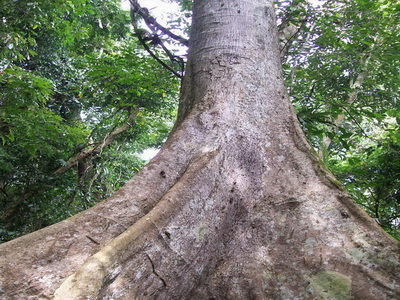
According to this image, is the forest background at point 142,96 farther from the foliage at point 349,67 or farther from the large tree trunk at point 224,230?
the large tree trunk at point 224,230

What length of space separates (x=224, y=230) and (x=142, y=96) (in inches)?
152

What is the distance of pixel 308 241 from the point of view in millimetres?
1295

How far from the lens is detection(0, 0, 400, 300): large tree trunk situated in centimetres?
108

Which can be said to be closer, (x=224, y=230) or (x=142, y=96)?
(x=224, y=230)

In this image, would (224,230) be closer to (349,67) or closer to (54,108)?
(349,67)

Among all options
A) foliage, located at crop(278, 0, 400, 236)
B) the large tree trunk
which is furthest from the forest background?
the large tree trunk

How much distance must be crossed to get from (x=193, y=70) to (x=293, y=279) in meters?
1.40

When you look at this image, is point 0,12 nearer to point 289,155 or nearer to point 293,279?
point 289,155

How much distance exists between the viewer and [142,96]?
16.2 ft

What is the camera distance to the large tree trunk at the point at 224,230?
3.55 feet

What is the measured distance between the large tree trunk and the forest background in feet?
4.47

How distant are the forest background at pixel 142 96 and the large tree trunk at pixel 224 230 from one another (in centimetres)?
136

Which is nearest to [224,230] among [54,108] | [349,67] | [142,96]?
[142,96]

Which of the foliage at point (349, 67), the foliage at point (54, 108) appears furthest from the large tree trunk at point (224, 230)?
the foliage at point (54, 108)
